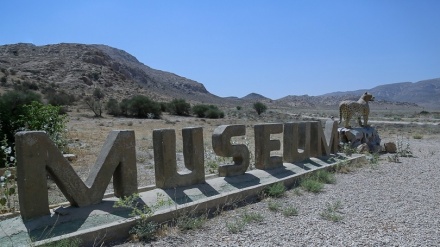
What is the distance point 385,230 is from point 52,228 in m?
4.49

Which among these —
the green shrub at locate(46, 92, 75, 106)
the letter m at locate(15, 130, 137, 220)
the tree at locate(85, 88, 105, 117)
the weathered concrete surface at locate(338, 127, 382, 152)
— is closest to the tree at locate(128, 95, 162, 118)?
the tree at locate(85, 88, 105, 117)

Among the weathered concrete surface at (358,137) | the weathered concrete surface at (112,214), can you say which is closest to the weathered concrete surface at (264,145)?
the weathered concrete surface at (112,214)

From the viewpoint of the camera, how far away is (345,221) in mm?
6266

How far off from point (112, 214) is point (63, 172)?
88 centimetres

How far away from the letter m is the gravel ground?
44.8 inches

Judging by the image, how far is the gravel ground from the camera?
5.32 m

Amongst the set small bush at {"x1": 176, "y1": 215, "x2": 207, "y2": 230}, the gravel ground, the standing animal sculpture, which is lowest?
the gravel ground

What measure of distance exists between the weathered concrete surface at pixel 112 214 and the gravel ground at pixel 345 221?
30cm

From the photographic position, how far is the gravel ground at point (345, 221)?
5.32 metres

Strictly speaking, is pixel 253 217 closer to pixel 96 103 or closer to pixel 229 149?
pixel 229 149

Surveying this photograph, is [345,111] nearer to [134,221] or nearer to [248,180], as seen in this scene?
[248,180]

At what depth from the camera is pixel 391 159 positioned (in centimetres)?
1346

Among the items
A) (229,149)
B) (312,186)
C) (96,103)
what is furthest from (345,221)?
(96,103)

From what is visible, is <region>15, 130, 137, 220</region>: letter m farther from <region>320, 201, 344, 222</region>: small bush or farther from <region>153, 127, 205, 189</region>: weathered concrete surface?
<region>320, 201, 344, 222</region>: small bush
